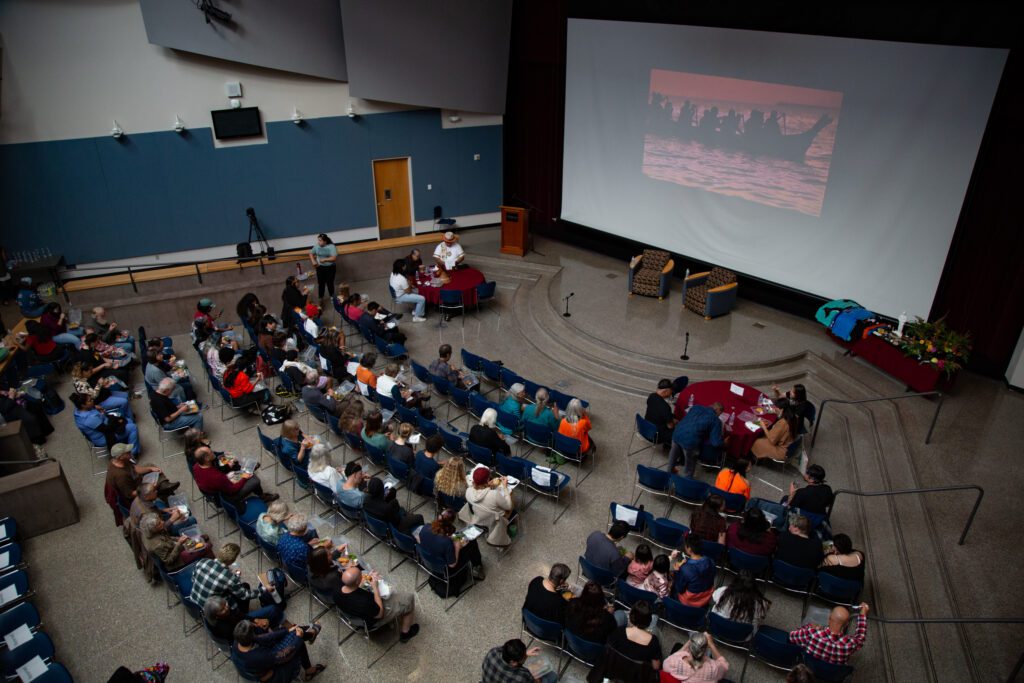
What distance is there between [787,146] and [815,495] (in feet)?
23.2

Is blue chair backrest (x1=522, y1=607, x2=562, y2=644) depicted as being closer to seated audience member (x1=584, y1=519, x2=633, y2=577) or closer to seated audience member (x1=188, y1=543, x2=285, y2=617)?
seated audience member (x1=584, y1=519, x2=633, y2=577)

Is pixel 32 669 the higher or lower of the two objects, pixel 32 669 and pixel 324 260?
the lower

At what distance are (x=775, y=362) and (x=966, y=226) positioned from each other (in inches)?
135

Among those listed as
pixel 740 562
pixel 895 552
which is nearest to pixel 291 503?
pixel 740 562

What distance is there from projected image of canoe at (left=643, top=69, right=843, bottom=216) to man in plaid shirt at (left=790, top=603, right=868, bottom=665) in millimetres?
8095

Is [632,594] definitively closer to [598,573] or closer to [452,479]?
[598,573]

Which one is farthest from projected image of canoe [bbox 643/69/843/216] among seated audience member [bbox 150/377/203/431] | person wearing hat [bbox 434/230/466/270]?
seated audience member [bbox 150/377/203/431]

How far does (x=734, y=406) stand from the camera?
363 inches

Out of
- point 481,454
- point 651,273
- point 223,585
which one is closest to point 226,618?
point 223,585

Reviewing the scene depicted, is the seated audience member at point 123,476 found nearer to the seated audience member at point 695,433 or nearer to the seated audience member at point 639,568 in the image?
the seated audience member at point 639,568

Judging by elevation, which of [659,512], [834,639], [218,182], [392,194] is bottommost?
[659,512]

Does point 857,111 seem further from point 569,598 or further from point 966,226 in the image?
point 569,598

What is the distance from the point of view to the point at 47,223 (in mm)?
13922

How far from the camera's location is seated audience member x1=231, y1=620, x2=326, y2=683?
213 inches
